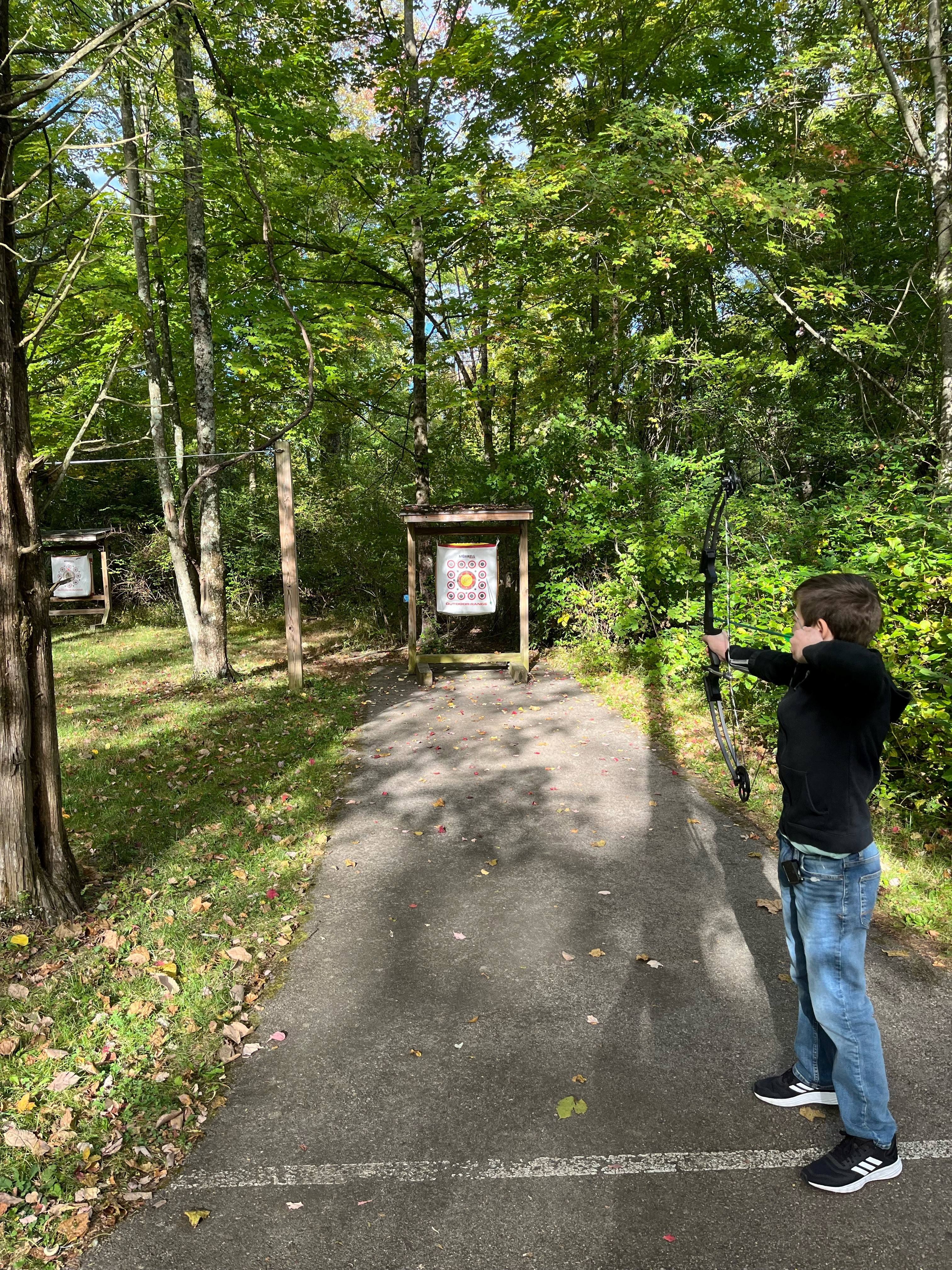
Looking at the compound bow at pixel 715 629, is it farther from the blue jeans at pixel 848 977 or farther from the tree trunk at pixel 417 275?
the tree trunk at pixel 417 275

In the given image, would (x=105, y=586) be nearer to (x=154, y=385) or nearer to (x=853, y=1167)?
(x=154, y=385)

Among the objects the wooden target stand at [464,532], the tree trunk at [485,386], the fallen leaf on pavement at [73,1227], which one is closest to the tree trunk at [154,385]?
the wooden target stand at [464,532]

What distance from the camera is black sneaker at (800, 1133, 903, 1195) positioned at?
238cm

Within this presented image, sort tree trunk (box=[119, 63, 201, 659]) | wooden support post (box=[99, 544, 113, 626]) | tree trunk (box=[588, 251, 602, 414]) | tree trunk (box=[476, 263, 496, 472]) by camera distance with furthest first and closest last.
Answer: wooden support post (box=[99, 544, 113, 626]), tree trunk (box=[588, 251, 602, 414]), tree trunk (box=[476, 263, 496, 472]), tree trunk (box=[119, 63, 201, 659])

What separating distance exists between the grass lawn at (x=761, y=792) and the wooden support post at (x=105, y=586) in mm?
11267

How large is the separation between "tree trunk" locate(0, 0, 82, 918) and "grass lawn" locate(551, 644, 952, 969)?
430cm

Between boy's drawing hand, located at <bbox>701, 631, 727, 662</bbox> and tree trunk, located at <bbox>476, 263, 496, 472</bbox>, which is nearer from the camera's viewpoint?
boy's drawing hand, located at <bbox>701, 631, 727, 662</bbox>

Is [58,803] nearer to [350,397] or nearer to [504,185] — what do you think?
[504,185]

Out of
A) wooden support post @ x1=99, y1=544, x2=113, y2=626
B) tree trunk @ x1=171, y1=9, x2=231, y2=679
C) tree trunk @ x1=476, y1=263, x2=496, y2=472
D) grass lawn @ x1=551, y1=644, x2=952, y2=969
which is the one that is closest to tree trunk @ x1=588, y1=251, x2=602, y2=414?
tree trunk @ x1=476, y1=263, x2=496, y2=472

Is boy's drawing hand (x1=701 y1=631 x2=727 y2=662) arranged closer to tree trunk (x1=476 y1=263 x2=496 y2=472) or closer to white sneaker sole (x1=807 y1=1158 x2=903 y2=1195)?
white sneaker sole (x1=807 y1=1158 x2=903 y2=1195)

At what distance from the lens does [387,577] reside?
47.8ft

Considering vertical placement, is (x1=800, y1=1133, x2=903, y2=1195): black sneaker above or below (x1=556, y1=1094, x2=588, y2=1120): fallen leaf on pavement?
above

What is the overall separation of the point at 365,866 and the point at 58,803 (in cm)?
194

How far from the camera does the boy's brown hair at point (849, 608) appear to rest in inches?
92.4
